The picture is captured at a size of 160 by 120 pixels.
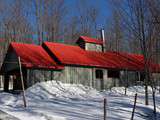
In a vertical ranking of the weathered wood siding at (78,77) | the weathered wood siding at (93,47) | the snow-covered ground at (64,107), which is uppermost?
the weathered wood siding at (93,47)

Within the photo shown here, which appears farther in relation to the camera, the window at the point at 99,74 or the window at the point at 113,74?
the window at the point at 113,74

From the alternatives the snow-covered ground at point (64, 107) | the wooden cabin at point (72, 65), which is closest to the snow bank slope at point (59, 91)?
the snow-covered ground at point (64, 107)

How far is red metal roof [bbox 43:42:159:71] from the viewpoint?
26.3 metres

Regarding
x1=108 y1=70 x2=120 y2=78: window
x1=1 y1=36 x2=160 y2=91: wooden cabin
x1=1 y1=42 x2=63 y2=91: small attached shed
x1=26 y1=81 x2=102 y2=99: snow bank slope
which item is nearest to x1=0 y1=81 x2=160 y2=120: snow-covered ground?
x1=26 y1=81 x2=102 y2=99: snow bank slope

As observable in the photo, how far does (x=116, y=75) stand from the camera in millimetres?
30000

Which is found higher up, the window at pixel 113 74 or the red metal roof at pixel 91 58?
the red metal roof at pixel 91 58

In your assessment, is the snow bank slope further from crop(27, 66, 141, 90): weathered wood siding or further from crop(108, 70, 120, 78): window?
crop(108, 70, 120, 78): window

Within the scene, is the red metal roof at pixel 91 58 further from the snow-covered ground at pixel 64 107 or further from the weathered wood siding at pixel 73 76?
the snow-covered ground at pixel 64 107

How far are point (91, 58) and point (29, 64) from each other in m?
7.58

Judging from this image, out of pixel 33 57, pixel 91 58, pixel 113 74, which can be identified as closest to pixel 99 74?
pixel 91 58

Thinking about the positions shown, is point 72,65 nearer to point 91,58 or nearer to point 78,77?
point 78,77

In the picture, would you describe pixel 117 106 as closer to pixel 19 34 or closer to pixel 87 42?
pixel 87 42

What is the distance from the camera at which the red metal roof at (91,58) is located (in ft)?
86.3

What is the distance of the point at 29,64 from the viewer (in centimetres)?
2289
